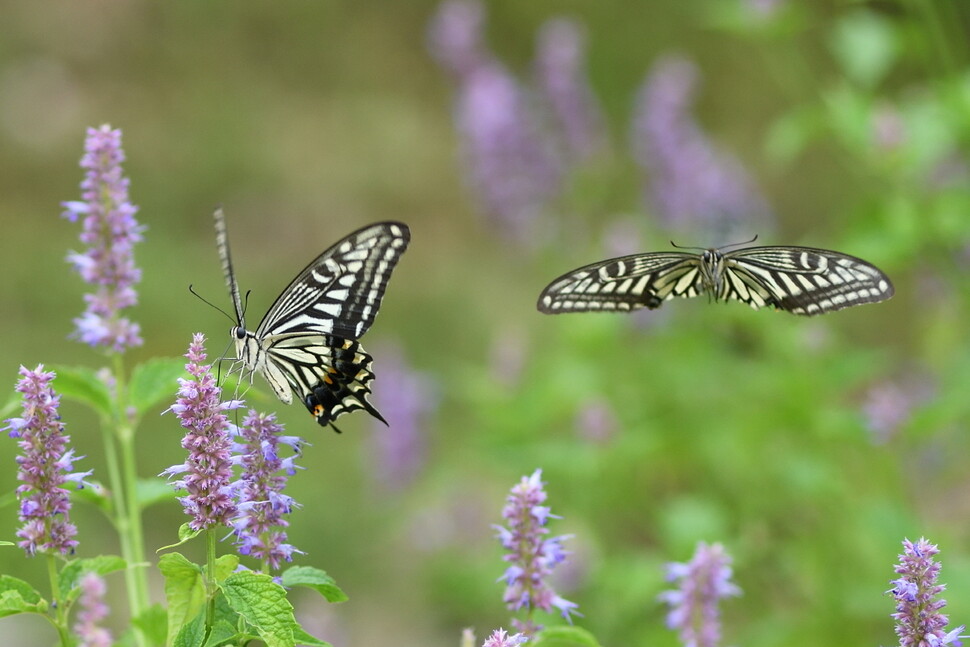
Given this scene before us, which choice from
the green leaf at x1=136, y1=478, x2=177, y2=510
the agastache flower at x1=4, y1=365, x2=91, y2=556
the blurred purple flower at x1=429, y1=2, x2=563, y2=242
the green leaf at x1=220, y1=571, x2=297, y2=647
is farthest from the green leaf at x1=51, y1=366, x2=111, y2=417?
the blurred purple flower at x1=429, y1=2, x2=563, y2=242

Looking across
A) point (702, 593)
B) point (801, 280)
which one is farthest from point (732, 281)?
point (702, 593)

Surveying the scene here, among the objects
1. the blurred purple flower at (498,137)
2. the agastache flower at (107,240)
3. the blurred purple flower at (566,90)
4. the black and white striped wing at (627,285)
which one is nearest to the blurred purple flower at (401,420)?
the blurred purple flower at (498,137)

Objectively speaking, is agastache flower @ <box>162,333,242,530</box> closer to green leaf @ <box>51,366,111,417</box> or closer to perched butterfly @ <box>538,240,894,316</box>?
green leaf @ <box>51,366,111,417</box>

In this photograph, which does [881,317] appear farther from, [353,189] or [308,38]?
[308,38]

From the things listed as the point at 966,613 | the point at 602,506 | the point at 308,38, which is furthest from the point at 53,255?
the point at 966,613

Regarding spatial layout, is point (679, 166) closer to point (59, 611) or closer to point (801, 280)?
point (801, 280)

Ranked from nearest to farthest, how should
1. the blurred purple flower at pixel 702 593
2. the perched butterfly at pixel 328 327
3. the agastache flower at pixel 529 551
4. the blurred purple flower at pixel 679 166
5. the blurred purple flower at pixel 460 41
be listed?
the agastache flower at pixel 529 551 → the blurred purple flower at pixel 702 593 → the perched butterfly at pixel 328 327 → the blurred purple flower at pixel 679 166 → the blurred purple flower at pixel 460 41

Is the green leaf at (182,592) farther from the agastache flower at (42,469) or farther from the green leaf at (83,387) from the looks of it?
the green leaf at (83,387)
